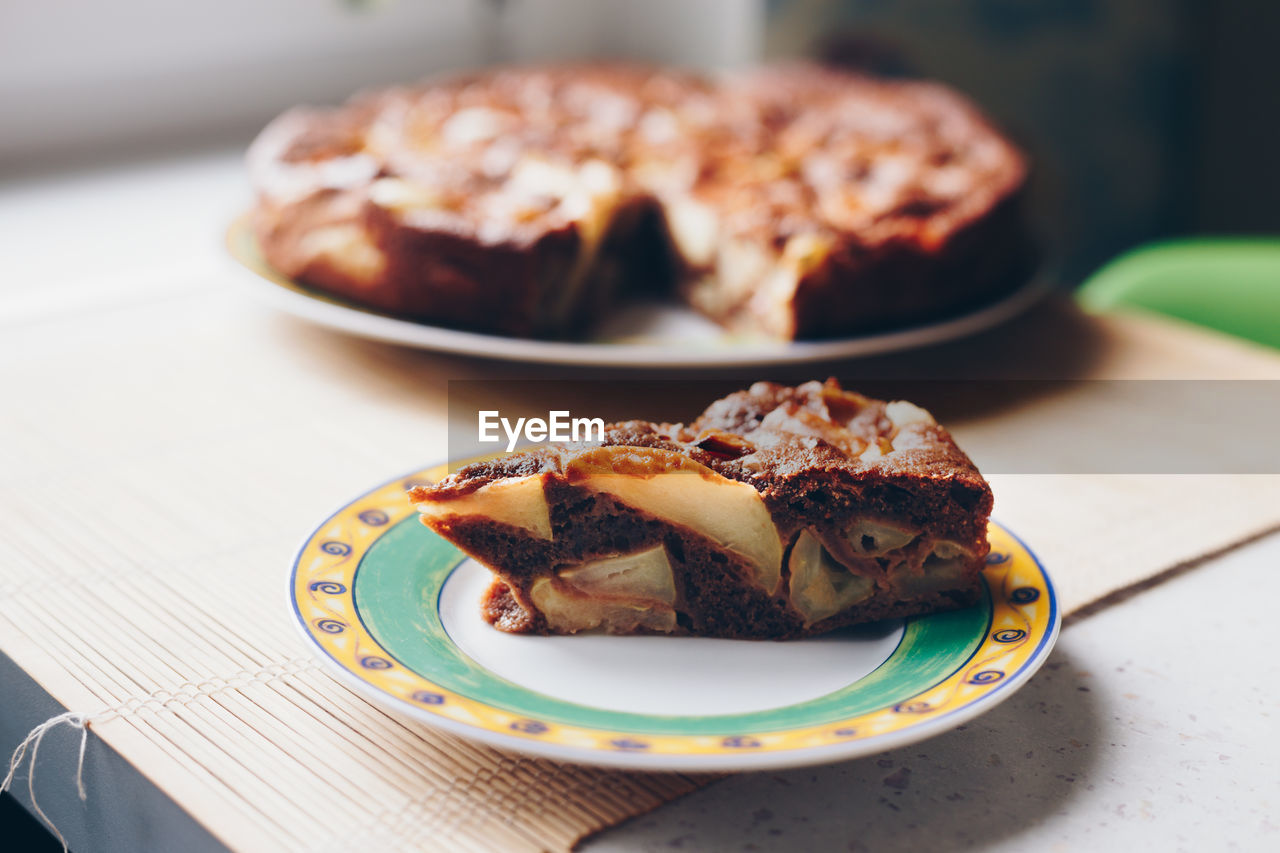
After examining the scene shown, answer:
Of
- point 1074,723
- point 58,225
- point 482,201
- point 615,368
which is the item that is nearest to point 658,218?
point 482,201

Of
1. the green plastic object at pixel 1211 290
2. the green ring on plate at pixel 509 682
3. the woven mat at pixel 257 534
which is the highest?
the green ring on plate at pixel 509 682

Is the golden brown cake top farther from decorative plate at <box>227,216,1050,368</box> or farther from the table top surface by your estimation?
the table top surface

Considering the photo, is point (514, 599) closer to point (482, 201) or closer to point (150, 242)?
A: point (482, 201)

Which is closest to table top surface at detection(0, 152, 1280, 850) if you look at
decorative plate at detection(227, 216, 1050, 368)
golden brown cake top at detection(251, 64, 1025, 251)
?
decorative plate at detection(227, 216, 1050, 368)

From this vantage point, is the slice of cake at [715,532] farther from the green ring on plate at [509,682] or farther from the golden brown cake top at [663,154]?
the golden brown cake top at [663,154]

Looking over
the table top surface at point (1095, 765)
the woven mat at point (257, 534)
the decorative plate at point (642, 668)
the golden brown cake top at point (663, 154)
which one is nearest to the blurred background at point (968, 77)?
the golden brown cake top at point (663, 154)

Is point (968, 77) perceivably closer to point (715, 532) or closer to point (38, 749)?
point (715, 532)

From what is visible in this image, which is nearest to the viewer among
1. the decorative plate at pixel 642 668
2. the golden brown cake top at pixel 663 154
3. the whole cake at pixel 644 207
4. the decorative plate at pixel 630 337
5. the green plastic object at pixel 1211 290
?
the decorative plate at pixel 642 668

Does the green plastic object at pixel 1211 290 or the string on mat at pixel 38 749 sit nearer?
the string on mat at pixel 38 749
